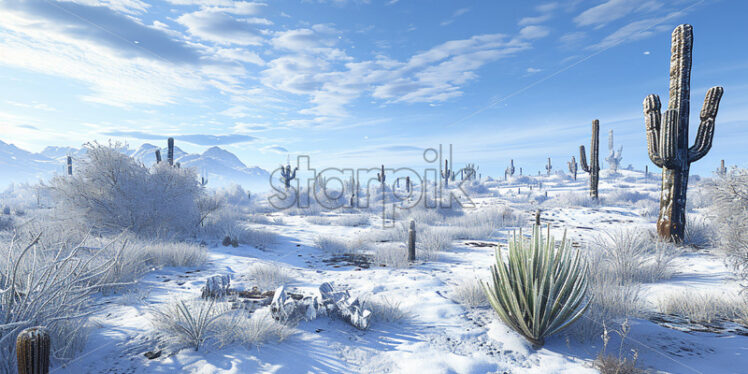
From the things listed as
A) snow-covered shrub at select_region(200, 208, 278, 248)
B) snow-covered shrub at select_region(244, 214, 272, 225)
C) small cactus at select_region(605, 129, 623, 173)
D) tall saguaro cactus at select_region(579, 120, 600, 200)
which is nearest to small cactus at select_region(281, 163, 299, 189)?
snow-covered shrub at select_region(244, 214, 272, 225)

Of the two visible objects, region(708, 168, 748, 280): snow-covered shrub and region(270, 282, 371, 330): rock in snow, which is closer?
region(270, 282, 371, 330): rock in snow

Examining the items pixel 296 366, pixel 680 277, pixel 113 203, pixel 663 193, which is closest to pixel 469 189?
pixel 663 193

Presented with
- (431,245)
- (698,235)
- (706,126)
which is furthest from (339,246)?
(706,126)

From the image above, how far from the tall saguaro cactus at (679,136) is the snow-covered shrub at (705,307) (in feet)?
16.1

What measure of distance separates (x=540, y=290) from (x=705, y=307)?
278cm

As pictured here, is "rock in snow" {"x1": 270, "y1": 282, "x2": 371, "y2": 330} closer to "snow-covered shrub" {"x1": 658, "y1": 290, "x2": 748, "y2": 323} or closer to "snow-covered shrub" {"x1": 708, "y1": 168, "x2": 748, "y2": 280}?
"snow-covered shrub" {"x1": 658, "y1": 290, "x2": 748, "y2": 323}

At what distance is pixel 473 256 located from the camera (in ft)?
27.9

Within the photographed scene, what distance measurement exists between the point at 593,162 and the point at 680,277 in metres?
15.6

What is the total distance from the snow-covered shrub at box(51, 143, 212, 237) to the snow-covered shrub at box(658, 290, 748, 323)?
1066cm

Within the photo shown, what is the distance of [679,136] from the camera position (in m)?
8.69

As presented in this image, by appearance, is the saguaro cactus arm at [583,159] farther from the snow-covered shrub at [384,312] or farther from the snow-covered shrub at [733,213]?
the snow-covered shrub at [384,312]

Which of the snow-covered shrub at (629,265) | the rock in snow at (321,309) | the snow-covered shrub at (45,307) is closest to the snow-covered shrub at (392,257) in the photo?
the rock in snow at (321,309)

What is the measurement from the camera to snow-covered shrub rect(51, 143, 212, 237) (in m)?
8.34

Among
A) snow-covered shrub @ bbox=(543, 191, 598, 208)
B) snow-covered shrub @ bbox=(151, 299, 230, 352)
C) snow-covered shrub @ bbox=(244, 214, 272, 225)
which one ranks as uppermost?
snow-covered shrub @ bbox=(543, 191, 598, 208)
